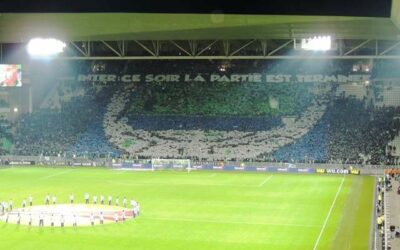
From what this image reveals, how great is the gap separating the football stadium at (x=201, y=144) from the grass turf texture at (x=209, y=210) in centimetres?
12

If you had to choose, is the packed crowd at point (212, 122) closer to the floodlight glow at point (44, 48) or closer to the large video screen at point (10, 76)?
the large video screen at point (10, 76)

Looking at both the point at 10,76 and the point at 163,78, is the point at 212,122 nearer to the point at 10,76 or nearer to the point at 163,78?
the point at 163,78

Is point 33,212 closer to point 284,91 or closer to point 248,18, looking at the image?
point 248,18

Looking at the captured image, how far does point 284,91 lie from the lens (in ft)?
209

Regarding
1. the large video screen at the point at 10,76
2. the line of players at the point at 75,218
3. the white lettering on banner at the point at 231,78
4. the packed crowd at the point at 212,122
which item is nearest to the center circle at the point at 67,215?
the line of players at the point at 75,218

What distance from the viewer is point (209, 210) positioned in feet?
101

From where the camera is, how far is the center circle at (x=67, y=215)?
26906 mm

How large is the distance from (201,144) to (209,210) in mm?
28270

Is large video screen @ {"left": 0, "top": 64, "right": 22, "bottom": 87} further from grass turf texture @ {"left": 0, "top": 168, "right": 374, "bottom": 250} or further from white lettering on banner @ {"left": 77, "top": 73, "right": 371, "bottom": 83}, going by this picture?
white lettering on banner @ {"left": 77, "top": 73, "right": 371, "bottom": 83}

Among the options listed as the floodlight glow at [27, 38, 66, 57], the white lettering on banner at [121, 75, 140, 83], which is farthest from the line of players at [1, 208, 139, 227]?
the white lettering on banner at [121, 75, 140, 83]

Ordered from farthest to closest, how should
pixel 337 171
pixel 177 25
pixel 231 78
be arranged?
pixel 231 78
pixel 337 171
pixel 177 25

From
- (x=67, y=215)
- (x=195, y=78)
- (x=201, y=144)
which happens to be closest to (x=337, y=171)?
(x=201, y=144)

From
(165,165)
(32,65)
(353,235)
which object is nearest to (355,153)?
(165,165)

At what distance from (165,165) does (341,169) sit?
15687 millimetres
